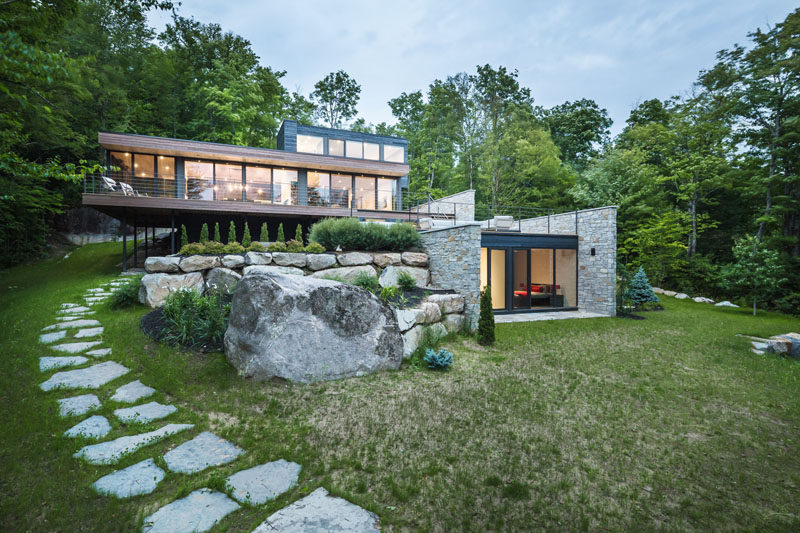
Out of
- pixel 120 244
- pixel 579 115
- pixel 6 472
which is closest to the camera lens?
pixel 6 472

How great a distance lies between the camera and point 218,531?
2133 millimetres

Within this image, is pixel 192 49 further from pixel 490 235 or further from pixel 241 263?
pixel 490 235

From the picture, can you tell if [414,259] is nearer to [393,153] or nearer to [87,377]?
[87,377]

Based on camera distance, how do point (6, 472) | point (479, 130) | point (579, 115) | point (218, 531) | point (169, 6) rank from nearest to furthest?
1. point (218, 531)
2. point (6, 472)
3. point (169, 6)
4. point (479, 130)
5. point (579, 115)

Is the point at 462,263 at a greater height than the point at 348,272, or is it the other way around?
the point at 462,263

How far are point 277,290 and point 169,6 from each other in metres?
4.88

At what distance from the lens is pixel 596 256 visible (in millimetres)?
11516

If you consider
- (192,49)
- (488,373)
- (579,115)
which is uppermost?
(579,115)

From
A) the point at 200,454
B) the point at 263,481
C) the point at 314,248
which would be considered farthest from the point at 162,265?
the point at 263,481

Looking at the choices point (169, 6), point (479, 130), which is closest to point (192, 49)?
point (169, 6)

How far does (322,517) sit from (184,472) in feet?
4.59

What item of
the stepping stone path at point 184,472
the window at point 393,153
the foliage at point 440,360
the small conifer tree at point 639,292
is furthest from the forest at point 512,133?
the foliage at point 440,360

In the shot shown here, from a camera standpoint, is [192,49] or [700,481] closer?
[700,481]

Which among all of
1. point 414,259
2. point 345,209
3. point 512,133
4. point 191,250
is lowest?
point 414,259
